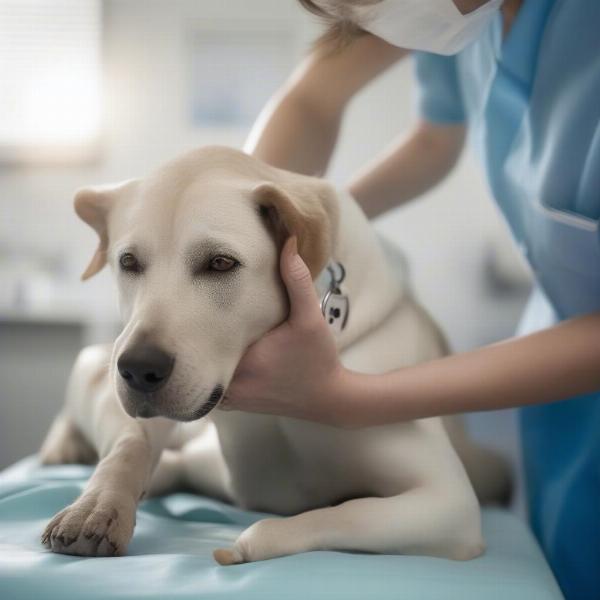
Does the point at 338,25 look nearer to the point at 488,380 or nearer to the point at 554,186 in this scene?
the point at 554,186

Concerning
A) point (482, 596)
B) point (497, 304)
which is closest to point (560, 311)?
point (482, 596)

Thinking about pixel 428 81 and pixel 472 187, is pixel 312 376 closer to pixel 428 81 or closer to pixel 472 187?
pixel 428 81

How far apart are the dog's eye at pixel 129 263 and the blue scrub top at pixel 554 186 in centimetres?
55

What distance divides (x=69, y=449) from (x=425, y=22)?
2.93 feet

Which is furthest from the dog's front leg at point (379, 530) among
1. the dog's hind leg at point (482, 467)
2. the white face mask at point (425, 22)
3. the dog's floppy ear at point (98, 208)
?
the white face mask at point (425, 22)

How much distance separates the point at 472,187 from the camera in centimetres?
281

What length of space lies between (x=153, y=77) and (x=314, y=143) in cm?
173

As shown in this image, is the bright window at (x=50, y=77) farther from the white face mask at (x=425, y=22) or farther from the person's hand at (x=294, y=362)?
the person's hand at (x=294, y=362)

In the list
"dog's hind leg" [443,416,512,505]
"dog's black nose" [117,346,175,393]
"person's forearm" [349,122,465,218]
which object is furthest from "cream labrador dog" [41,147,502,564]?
"person's forearm" [349,122,465,218]

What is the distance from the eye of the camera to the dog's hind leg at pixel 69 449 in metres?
1.40

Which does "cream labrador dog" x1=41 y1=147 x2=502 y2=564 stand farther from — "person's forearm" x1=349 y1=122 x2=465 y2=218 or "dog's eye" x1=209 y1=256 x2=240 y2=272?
"person's forearm" x1=349 y1=122 x2=465 y2=218

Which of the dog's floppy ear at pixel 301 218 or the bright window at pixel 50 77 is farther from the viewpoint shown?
the bright window at pixel 50 77

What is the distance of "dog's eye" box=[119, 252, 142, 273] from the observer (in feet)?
2.99

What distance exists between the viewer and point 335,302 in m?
1.00
